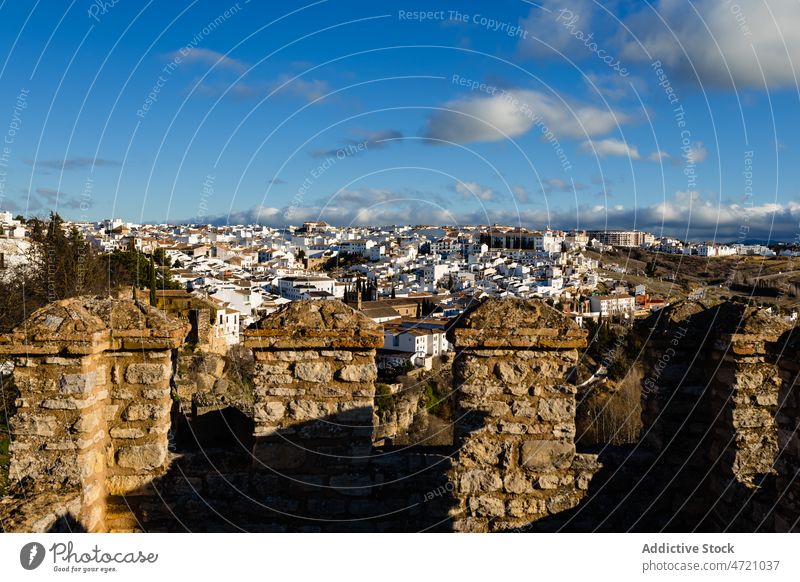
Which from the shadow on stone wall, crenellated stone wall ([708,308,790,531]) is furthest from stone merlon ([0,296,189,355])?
crenellated stone wall ([708,308,790,531])

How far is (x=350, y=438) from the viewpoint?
534 cm

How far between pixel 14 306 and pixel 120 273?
55.7 feet

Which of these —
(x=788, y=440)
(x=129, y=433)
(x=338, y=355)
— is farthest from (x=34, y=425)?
(x=788, y=440)

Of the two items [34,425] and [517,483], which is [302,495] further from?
[34,425]

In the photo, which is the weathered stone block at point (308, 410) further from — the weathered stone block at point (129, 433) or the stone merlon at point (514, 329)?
the weathered stone block at point (129, 433)

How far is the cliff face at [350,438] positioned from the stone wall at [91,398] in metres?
0.01

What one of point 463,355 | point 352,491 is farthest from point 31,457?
point 463,355

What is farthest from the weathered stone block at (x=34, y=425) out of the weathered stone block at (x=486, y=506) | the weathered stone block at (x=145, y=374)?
the weathered stone block at (x=486, y=506)

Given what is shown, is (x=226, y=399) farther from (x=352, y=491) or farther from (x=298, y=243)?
(x=298, y=243)

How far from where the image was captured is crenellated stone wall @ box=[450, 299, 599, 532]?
5195mm

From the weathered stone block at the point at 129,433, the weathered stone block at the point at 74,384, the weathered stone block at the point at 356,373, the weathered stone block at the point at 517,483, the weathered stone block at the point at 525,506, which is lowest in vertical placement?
the weathered stone block at the point at 525,506

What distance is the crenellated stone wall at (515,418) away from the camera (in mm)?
5195

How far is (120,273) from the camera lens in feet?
128

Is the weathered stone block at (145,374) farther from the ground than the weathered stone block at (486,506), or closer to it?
farther from the ground
